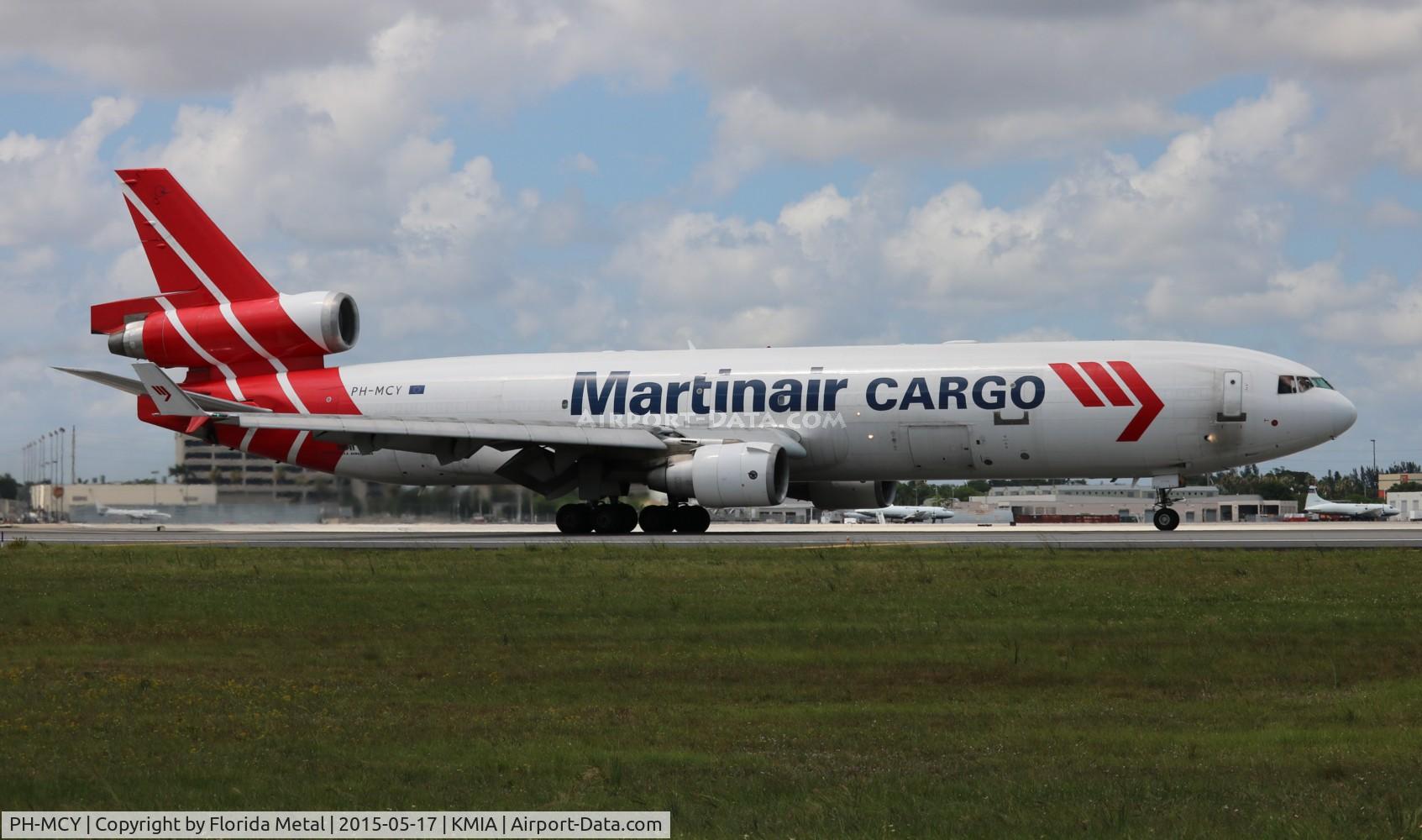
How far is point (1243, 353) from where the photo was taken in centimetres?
3384

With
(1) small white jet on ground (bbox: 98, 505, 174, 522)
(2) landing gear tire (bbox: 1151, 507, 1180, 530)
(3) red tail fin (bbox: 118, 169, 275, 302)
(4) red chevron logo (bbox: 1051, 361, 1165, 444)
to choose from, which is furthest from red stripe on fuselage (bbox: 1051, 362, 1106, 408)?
(1) small white jet on ground (bbox: 98, 505, 174, 522)

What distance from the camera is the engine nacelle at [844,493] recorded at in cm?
3828

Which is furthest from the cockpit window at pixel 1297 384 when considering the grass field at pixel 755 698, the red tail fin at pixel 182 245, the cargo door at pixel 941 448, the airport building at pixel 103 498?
the airport building at pixel 103 498

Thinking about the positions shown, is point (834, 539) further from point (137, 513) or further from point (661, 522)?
point (137, 513)

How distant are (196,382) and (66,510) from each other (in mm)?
29948

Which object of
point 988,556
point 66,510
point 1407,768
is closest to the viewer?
point 1407,768

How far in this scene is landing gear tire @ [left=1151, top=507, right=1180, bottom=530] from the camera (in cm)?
3438

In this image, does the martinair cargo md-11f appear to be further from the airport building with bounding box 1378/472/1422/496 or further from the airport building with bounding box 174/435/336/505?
the airport building with bounding box 1378/472/1422/496

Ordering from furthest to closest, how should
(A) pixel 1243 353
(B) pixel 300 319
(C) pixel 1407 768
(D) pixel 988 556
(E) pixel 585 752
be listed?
(B) pixel 300 319 < (A) pixel 1243 353 < (D) pixel 988 556 < (E) pixel 585 752 < (C) pixel 1407 768

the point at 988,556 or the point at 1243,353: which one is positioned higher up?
the point at 1243,353

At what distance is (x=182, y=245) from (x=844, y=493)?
1819 cm

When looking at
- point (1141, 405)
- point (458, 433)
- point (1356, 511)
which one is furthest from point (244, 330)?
point (1356, 511)

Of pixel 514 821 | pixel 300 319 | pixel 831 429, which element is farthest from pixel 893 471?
pixel 514 821

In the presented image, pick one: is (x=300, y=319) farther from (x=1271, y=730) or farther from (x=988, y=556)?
(x=1271, y=730)
